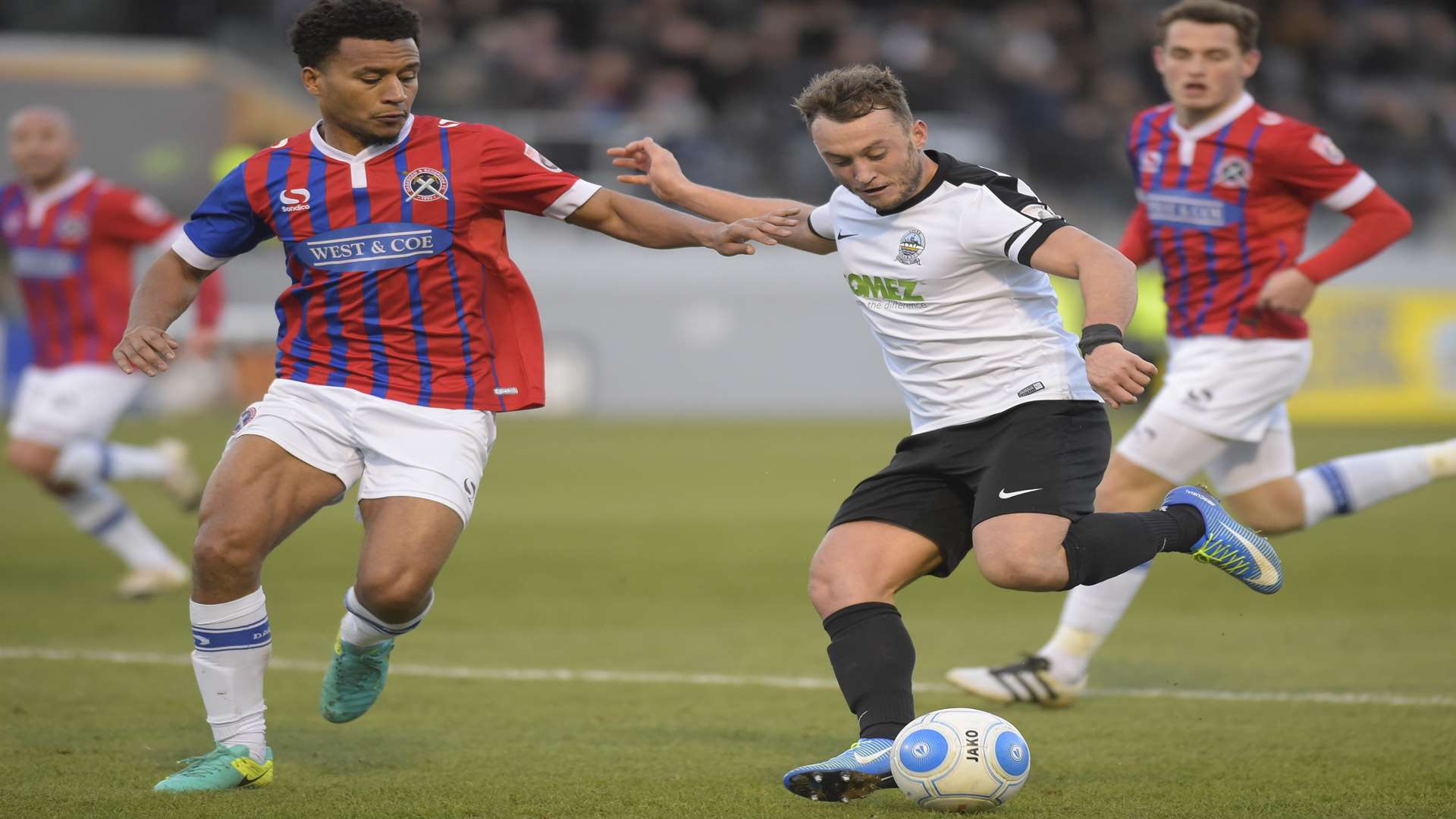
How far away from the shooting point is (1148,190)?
6488mm

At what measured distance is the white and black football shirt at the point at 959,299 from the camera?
4.65 metres

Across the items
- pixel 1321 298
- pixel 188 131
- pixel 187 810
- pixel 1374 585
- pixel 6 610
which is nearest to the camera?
pixel 187 810

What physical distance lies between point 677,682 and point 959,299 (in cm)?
231

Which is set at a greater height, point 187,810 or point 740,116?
point 187,810

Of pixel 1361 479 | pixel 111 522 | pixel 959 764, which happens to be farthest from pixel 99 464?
pixel 1361 479

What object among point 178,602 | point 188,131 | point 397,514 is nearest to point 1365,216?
point 397,514

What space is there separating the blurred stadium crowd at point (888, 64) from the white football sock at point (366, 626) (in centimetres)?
1640

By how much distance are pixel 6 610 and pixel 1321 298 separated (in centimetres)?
1550

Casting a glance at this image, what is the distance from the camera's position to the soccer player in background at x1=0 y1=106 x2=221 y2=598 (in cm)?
859

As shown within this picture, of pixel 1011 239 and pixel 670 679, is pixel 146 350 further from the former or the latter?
pixel 670 679

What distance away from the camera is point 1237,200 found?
20.7ft

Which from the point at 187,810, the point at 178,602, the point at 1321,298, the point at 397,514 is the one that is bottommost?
the point at 1321,298

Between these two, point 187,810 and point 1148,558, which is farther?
point 1148,558

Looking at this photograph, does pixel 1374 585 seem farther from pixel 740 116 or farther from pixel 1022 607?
pixel 740 116
